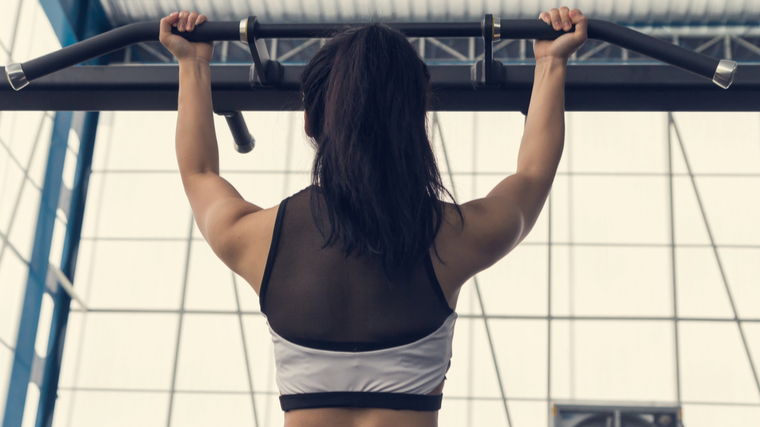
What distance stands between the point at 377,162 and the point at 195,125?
343mm

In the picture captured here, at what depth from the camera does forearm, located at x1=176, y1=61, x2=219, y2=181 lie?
1047 mm

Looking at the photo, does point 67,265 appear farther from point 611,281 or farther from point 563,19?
point 563,19

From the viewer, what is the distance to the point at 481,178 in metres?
7.44

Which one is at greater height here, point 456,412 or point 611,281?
point 611,281

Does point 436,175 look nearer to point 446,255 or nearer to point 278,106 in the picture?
point 446,255

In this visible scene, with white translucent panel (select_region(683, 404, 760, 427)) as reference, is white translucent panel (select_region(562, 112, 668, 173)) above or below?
above

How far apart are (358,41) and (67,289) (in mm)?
6950

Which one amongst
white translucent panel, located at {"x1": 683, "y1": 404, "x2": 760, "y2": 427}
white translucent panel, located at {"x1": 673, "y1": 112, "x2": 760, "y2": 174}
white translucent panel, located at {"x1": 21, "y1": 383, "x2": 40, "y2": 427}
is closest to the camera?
white translucent panel, located at {"x1": 21, "y1": 383, "x2": 40, "y2": 427}

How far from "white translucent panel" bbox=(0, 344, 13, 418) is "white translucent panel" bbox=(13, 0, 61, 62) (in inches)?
99.4

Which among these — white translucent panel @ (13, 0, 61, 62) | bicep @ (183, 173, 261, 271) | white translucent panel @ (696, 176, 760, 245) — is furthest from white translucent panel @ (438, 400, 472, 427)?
bicep @ (183, 173, 261, 271)

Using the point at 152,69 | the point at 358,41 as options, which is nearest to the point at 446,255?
the point at 358,41

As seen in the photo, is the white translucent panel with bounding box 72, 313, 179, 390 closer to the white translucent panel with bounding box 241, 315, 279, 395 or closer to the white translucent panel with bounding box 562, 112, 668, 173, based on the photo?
the white translucent panel with bounding box 241, 315, 279, 395

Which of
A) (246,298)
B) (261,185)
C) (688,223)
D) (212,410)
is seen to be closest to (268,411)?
(212,410)

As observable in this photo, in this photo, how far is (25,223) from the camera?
21.2 ft
